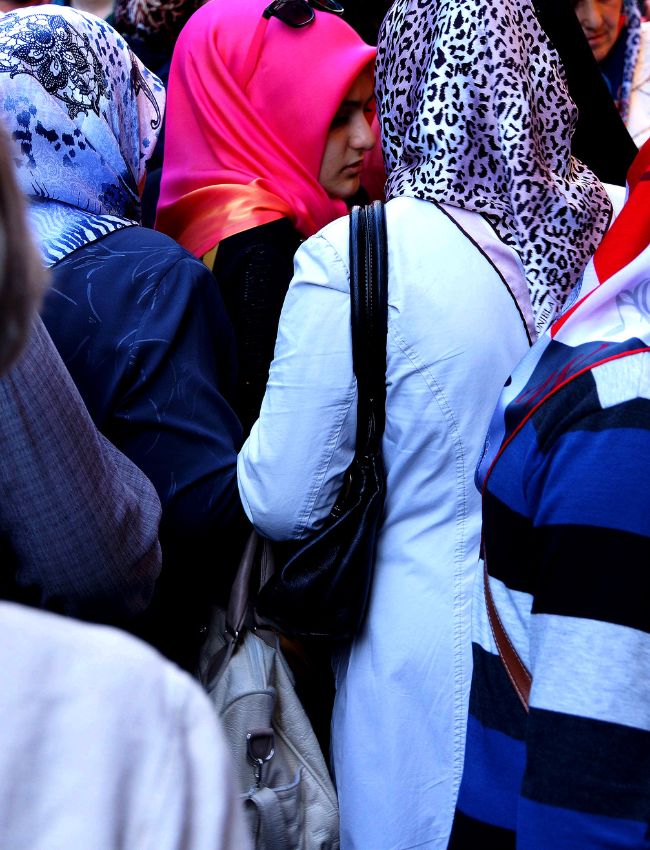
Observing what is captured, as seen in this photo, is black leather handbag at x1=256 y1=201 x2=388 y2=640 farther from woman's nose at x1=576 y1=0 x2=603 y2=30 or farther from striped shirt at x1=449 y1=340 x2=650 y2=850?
woman's nose at x1=576 y1=0 x2=603 y2=30

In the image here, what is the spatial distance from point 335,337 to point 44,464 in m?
0.51

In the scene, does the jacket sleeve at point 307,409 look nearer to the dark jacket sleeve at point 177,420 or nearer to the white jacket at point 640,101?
the dark jacket sleeve at point 177,420

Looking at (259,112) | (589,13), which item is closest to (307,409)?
(259,112)

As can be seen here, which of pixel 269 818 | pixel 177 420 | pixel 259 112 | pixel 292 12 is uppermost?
pixel 292 12

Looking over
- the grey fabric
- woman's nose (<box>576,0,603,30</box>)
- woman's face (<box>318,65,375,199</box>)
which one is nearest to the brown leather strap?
the grey fabric

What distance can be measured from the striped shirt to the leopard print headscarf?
60 centimetres

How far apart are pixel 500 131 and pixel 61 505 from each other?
905mm

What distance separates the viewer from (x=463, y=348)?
1515 mm

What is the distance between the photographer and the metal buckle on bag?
167 centimetres

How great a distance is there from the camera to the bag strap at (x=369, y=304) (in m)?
1.53

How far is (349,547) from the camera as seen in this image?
163 cm

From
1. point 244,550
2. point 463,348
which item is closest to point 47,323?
point 244,550

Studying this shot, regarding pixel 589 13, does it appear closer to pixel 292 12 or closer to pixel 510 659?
pixel 292 12

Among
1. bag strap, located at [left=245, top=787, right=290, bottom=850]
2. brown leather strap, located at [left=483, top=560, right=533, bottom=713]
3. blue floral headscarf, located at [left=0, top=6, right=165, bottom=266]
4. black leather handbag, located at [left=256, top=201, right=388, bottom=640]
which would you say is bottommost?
bag strap, located at [left=245, top=787, right=290, bottom=850]
